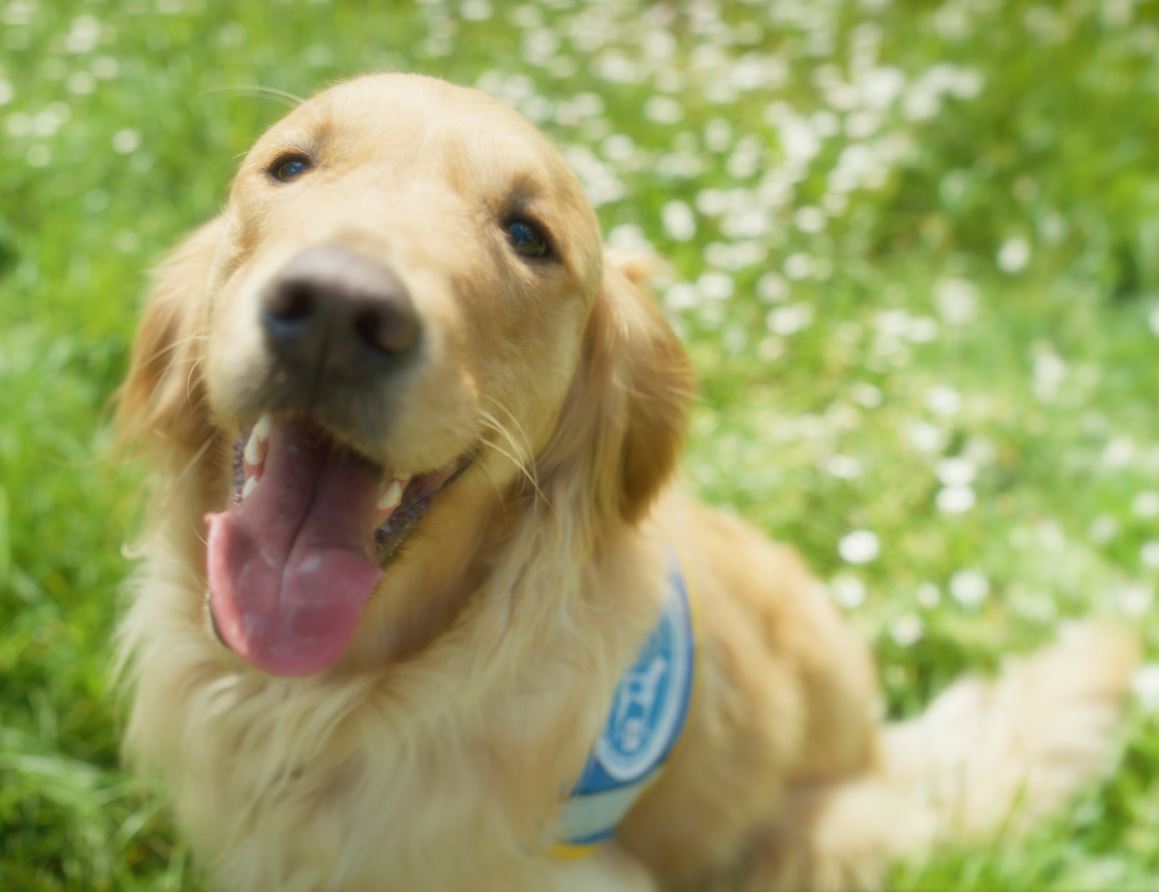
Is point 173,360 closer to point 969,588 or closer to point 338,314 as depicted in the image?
point 338,314

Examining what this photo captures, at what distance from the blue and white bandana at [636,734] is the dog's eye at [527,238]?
31.6 inches

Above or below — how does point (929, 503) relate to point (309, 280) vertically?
below

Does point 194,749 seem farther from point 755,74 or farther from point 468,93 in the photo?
point 755,74

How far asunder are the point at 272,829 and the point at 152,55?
3870mm

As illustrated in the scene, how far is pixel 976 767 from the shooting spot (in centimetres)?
298

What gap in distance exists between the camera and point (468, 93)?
2021mm

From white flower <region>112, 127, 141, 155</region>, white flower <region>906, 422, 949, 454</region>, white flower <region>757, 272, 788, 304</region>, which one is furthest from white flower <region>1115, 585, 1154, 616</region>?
white flower <region>112, 127, 141, 155</region>

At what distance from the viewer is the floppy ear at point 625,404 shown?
2209mm

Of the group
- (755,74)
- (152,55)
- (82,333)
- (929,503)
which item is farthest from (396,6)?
(929,503)

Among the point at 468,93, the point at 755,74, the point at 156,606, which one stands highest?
the point at 468,93

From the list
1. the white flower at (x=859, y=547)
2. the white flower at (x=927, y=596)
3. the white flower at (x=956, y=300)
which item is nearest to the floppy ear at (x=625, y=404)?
the white flower at (x=859, y=547)

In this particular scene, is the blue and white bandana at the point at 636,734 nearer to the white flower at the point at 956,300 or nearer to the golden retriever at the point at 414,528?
the golden retriever at the point at 414,528

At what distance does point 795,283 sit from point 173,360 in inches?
113

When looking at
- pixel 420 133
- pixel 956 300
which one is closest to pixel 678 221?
pixel 956 300
